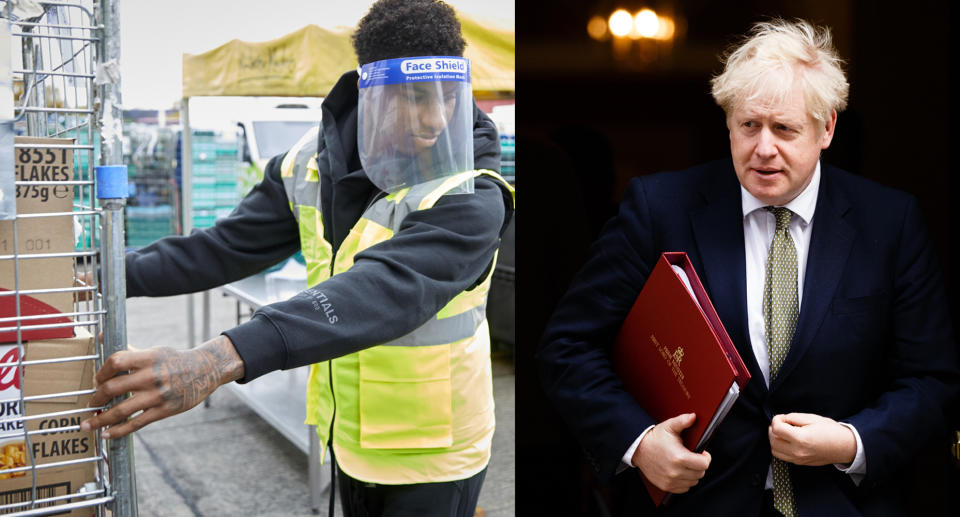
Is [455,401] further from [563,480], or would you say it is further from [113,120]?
[113,120]

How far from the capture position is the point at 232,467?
4.61 m

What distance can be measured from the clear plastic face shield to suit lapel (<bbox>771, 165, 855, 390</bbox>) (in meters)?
0.71

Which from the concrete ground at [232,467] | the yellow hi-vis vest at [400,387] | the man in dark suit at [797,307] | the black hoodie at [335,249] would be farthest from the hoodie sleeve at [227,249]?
the concrete ground at [232,467]

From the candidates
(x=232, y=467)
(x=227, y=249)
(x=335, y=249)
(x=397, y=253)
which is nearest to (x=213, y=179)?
(x=232, y=467)

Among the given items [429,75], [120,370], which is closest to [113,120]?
[120,370]

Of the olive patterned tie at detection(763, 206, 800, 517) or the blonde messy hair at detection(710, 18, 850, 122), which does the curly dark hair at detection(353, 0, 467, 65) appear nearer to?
the blonde messy hair at detection(710, 18, 850, 122)

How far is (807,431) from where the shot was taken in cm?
137

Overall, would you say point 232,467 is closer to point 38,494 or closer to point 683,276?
point 38,494

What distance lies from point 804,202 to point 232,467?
3.88 metres

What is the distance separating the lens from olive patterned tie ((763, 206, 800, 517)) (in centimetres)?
141

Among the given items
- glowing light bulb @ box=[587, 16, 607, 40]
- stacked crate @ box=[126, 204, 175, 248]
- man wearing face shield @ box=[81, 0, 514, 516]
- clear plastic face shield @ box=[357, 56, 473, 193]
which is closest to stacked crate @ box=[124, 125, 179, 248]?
stacked crate @ box=[126, 204, 175, 248]

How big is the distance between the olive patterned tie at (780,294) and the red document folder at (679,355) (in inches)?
5.2

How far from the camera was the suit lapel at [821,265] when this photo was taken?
1.38 metres

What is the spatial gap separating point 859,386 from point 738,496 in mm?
275
